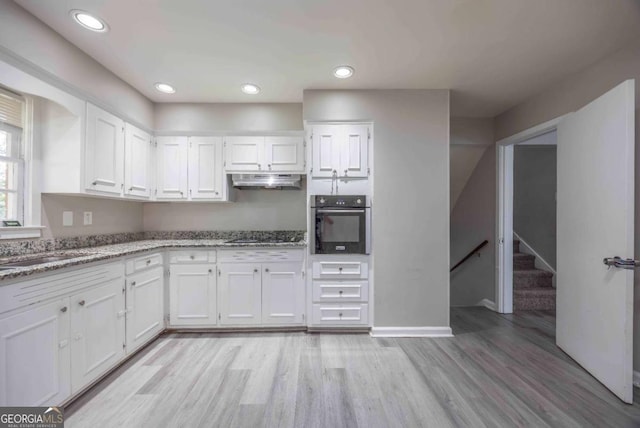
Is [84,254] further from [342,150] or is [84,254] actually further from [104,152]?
[342,150]

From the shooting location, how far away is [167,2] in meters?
1.56

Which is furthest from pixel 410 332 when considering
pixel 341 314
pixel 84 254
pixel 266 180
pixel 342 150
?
pixel 84 254

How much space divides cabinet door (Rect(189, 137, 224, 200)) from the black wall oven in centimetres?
120

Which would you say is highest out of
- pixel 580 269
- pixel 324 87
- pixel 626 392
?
pixel 324 87

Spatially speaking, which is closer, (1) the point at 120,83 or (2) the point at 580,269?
(2) the point at 580,269

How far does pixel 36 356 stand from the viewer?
1.40 metres

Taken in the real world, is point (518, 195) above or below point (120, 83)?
below

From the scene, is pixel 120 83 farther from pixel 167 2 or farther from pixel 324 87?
pixel 324 87

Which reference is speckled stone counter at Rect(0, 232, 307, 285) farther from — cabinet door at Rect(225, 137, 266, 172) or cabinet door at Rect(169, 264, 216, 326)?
cabinet door at Rect(225, 137, 266, 172)

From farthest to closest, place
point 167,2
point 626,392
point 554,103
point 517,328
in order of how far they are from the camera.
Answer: point 517,328
point 554,103
point 626,392
point 167,2

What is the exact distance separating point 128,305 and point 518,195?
18.7 ft

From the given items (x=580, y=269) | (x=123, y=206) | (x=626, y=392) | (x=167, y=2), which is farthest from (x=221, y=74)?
(x=626, y=392)

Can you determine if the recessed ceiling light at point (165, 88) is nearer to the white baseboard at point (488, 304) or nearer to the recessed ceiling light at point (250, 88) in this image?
the recessed ceiling light at point (250, 88)

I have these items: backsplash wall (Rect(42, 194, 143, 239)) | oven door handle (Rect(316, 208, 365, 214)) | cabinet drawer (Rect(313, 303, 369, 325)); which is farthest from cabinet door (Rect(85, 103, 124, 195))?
cabinet drawer (Rect(313, 303, 369, 325))
